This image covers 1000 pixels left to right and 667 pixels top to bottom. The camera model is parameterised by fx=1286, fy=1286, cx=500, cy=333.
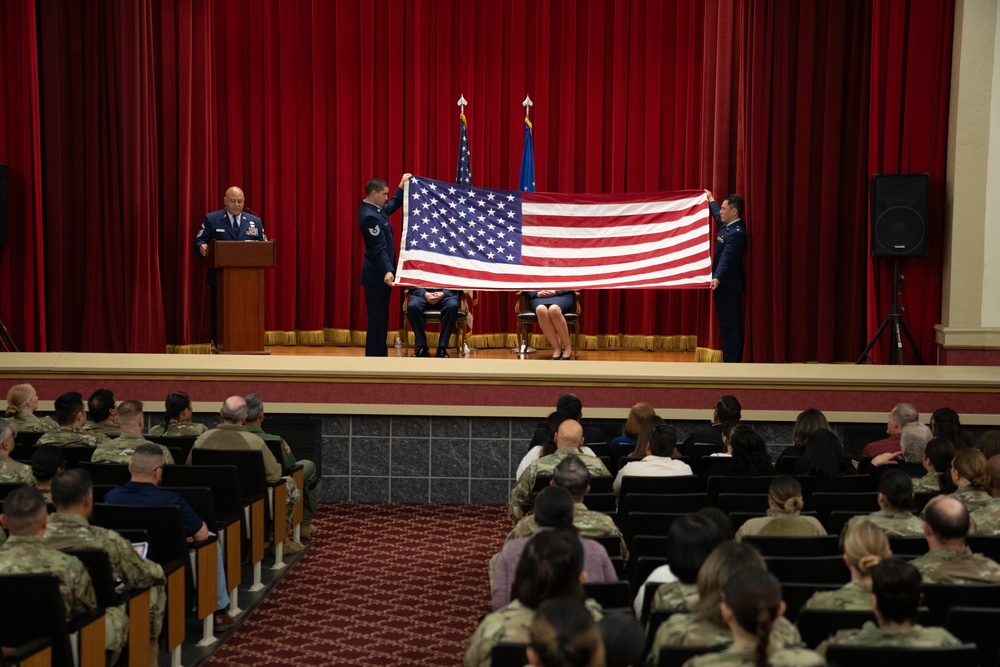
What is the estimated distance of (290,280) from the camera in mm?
14875

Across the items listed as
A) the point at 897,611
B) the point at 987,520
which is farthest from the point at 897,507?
the point at 897,611

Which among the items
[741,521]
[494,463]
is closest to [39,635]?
[741,521]

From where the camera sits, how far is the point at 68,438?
24.7 feet

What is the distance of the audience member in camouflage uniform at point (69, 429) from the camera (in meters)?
7.49

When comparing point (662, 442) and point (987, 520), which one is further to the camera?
point (662, 442)

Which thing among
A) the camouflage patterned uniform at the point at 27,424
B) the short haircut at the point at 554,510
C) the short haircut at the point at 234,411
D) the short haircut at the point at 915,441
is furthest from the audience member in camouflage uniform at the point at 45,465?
the short haircut at the point at 915,441

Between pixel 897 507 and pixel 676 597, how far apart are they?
5.10 feet

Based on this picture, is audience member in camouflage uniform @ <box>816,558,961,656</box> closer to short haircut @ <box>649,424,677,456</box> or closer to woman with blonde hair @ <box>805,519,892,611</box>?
woman with blonde hair @ <box>805,519,892,611</box>

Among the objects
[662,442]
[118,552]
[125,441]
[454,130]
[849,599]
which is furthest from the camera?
[454,130]

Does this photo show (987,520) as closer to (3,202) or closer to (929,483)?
(929,483)

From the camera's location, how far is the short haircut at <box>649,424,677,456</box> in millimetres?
6891

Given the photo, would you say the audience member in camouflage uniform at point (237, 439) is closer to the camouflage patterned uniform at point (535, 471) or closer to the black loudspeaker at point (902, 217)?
the camouflage patterned uniform at point (535, 471)

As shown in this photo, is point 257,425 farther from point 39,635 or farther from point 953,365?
point 953,365

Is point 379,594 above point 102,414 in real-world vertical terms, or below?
below
